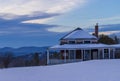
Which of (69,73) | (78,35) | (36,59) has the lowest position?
(36,59)

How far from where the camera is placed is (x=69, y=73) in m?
26.3

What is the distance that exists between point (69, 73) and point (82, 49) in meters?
27.5

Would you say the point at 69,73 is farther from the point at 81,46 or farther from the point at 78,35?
the point at 78,35

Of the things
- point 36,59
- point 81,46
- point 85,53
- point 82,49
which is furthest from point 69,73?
point 36,59

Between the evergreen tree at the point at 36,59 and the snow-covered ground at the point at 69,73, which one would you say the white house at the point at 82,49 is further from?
the snow-covered ground at the point at 69,73

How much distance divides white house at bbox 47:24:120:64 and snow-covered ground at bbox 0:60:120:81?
2232 cm

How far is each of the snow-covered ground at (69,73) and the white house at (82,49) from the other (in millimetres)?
22318

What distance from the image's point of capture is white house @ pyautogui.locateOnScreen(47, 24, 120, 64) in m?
53.1

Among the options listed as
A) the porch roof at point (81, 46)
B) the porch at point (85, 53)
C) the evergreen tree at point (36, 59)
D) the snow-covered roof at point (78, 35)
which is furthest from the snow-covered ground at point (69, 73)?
the evergreen tree at point (36, 59)

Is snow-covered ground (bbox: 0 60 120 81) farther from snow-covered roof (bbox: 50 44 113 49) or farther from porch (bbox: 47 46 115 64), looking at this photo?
porch (bbox: 47 46 115 64)

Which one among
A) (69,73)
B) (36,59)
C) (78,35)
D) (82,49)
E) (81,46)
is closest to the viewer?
(69,73)

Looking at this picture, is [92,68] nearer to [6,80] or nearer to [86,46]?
[6,80]

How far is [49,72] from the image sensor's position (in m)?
26.7

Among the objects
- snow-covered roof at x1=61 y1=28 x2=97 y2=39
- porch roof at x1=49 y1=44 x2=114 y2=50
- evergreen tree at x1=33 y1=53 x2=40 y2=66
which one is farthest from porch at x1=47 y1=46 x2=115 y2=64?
evergreen tree at x1=33 y1=53 x2=40 y2=66
